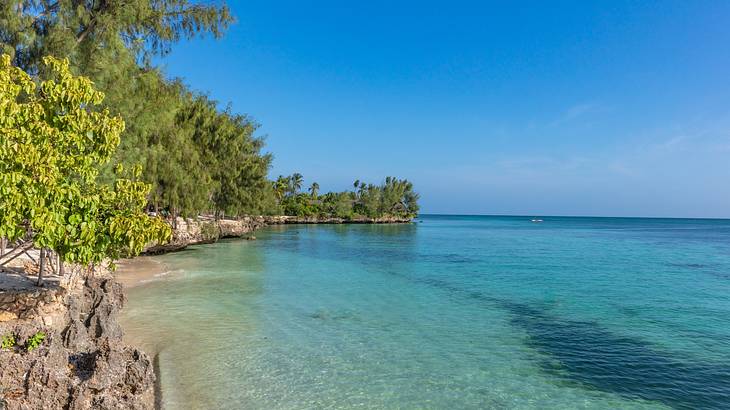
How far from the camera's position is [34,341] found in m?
8.55

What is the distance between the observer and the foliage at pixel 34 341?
27.7ft

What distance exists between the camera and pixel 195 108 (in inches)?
1775

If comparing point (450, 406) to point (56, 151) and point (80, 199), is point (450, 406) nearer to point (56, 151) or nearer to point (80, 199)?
point (80, 199)

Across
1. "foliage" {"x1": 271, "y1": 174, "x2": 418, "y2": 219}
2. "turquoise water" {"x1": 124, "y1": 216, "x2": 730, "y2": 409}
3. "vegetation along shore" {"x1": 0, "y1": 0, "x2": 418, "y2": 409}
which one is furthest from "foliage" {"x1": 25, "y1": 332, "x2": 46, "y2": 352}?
"foliage" {"x1": 271, "y1": 174, "x2": 418, "y2": 219}

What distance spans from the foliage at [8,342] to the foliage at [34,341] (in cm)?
24

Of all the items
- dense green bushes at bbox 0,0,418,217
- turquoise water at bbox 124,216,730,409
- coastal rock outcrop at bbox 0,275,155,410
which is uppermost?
dense green bushes at bbox 0,0,418,217

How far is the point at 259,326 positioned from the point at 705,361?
41.4ft

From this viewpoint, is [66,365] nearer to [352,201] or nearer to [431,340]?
[431,340]

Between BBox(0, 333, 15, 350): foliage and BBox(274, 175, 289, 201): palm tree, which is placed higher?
BBox(274, 175, 289, 201): palm tree

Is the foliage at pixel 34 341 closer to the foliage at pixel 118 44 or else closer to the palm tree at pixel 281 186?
the foliage at pixel 118 44

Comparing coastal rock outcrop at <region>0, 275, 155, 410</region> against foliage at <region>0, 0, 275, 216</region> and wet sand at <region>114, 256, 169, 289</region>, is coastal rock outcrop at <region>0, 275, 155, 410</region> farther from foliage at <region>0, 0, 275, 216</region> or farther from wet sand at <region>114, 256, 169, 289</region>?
wet sand at <region>114, 256, 169, 289</region>

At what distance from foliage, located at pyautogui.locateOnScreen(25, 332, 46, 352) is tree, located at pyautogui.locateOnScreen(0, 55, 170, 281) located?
206cm

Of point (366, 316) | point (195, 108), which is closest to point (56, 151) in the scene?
point (366, 316)

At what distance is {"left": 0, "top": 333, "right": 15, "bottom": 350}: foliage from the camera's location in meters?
8.26
